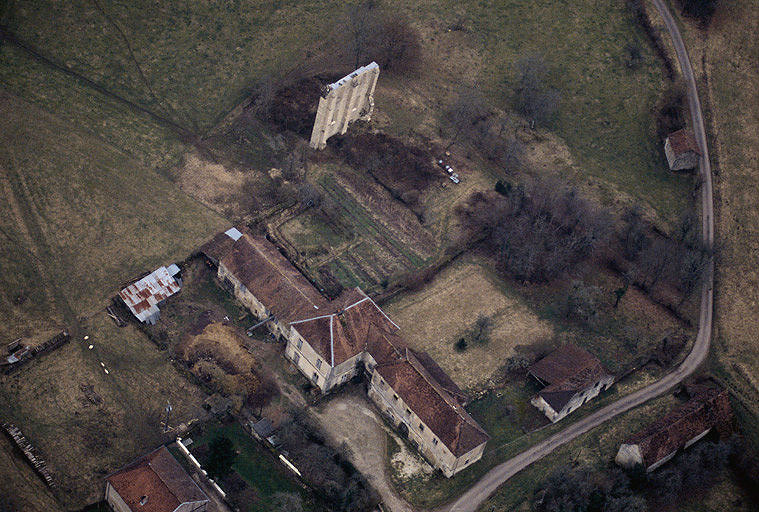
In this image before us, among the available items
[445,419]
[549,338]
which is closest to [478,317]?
[549,338]

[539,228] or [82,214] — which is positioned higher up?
[82,214]

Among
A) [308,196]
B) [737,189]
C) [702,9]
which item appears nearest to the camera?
[308,196]

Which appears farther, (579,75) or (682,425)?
(579,75)

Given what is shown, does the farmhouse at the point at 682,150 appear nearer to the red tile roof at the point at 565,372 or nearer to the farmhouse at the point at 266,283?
the red tile roof at the point at 565,372

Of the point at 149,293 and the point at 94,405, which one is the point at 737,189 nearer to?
the point at 149,293

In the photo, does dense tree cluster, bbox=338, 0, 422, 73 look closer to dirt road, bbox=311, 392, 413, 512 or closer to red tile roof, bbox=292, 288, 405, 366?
red tile roof, bbox=292, 288, 405, 366

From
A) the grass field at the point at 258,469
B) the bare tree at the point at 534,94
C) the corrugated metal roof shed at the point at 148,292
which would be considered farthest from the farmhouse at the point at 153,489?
the bare tree at the point at 534,94

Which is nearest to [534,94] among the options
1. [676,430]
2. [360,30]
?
[360,30]
